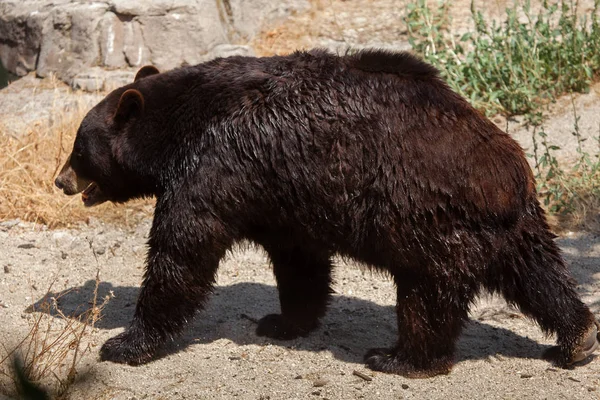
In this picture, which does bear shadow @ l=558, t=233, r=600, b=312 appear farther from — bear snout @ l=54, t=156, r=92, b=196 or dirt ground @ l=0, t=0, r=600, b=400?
bear snout @ l=54, t=156, r=92, b=196

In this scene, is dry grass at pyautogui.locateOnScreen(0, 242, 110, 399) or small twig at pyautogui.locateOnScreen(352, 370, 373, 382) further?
small twig at pyautogui.locateOnScreen(352, 370, 373, 382)

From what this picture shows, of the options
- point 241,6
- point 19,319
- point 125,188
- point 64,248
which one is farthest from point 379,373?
point 241,6

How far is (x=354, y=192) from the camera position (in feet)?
16.4

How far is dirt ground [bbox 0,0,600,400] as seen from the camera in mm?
5137

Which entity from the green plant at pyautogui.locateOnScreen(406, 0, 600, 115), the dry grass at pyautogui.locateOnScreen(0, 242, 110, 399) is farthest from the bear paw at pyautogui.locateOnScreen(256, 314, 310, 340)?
the green plant at pyautogui.locateOnScreen(406, 0, 600, 115)

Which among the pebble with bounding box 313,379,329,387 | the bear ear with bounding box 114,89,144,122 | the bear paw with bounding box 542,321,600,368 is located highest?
the bear ear with bounding box 114,89,144,122

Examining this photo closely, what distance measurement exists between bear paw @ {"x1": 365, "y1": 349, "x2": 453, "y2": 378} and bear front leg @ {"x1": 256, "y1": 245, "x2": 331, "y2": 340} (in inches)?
31.3

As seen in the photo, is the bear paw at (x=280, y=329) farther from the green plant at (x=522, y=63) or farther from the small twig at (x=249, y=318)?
the green plant at (x=522, y=63)

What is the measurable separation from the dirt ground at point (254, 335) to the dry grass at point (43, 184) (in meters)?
0.13

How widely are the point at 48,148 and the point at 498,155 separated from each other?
5.20m

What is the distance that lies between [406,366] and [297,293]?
1.09m

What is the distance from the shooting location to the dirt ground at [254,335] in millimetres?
5137

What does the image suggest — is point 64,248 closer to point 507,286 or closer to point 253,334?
point 253,334

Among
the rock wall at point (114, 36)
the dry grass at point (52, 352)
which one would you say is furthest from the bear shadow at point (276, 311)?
the rock wall at point (114, 36)
